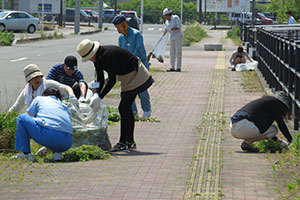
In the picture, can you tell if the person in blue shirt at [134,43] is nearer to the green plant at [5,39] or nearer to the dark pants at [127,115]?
the dark pants at [127,115]

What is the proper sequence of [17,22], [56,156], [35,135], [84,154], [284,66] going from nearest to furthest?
[35,135] < [56,156] < [84,154] < [284,66] < [17,22]

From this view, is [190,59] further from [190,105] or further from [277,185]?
[277,185]

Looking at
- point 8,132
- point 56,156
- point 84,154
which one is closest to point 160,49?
point 8,132

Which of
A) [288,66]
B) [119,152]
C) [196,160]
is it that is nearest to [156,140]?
[119,152]

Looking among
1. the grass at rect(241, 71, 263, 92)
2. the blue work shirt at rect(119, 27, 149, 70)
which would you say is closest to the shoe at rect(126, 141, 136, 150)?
the blue work shirt at rect(119, 27, 149, 70)

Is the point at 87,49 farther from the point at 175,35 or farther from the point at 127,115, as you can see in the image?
the point at 175,35

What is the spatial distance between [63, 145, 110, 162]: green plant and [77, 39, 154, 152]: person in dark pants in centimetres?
51

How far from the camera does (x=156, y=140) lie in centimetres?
948

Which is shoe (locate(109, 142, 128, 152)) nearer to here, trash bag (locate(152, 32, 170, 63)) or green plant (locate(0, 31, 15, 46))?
trash bag (locate(152, 32, 170, 63))

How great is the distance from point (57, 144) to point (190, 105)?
5753 millimetres

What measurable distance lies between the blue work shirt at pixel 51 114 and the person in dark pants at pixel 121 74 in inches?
17.8

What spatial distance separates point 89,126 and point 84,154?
665mm

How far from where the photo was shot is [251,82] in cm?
1770

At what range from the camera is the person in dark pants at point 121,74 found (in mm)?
8391
